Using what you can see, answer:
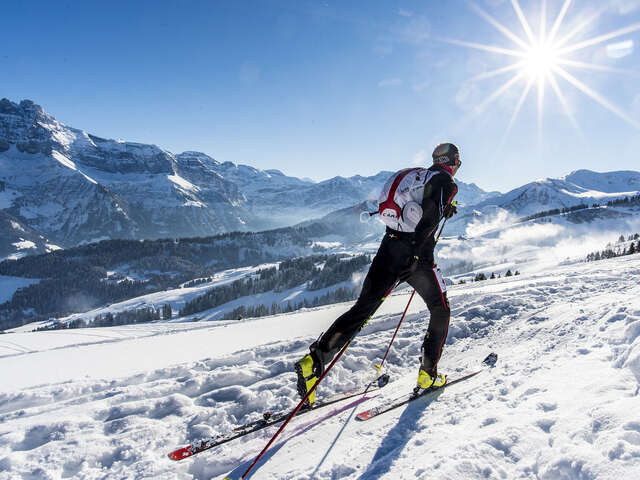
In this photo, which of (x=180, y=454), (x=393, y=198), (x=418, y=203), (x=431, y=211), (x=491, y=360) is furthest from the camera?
(x=491, y=360)

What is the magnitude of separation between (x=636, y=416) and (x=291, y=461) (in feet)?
10.1

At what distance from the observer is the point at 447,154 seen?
5414 millimetres

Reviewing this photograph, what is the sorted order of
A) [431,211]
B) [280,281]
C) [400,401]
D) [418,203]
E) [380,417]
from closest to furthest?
[380,417] < [400,401] < [431,211] < [418,203] < [280,281]

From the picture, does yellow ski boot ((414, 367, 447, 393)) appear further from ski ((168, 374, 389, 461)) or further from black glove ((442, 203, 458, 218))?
black glove ((442, 203, 458, 218))

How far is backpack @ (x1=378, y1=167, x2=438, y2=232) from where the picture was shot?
16.0 ft

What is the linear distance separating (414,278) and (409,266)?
1.35 feet

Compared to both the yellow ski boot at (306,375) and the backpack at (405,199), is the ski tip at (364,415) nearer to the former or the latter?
the yellow ski boot at (306,375)

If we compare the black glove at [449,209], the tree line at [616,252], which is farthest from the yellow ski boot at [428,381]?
the tree line at [616,252]

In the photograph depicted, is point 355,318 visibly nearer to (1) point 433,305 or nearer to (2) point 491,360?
(1) point 433,305

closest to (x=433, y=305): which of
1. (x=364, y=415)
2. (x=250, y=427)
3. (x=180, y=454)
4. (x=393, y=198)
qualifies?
(x=393, y=198)

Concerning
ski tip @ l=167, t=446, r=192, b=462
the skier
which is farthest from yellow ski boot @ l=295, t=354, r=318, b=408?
ski tip @ l=167, t=446, r=192, b=462

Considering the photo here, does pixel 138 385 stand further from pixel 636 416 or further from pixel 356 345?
pixel 636 416

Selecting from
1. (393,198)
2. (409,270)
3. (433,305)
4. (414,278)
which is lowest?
(433,305)

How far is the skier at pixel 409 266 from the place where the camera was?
184 inches
